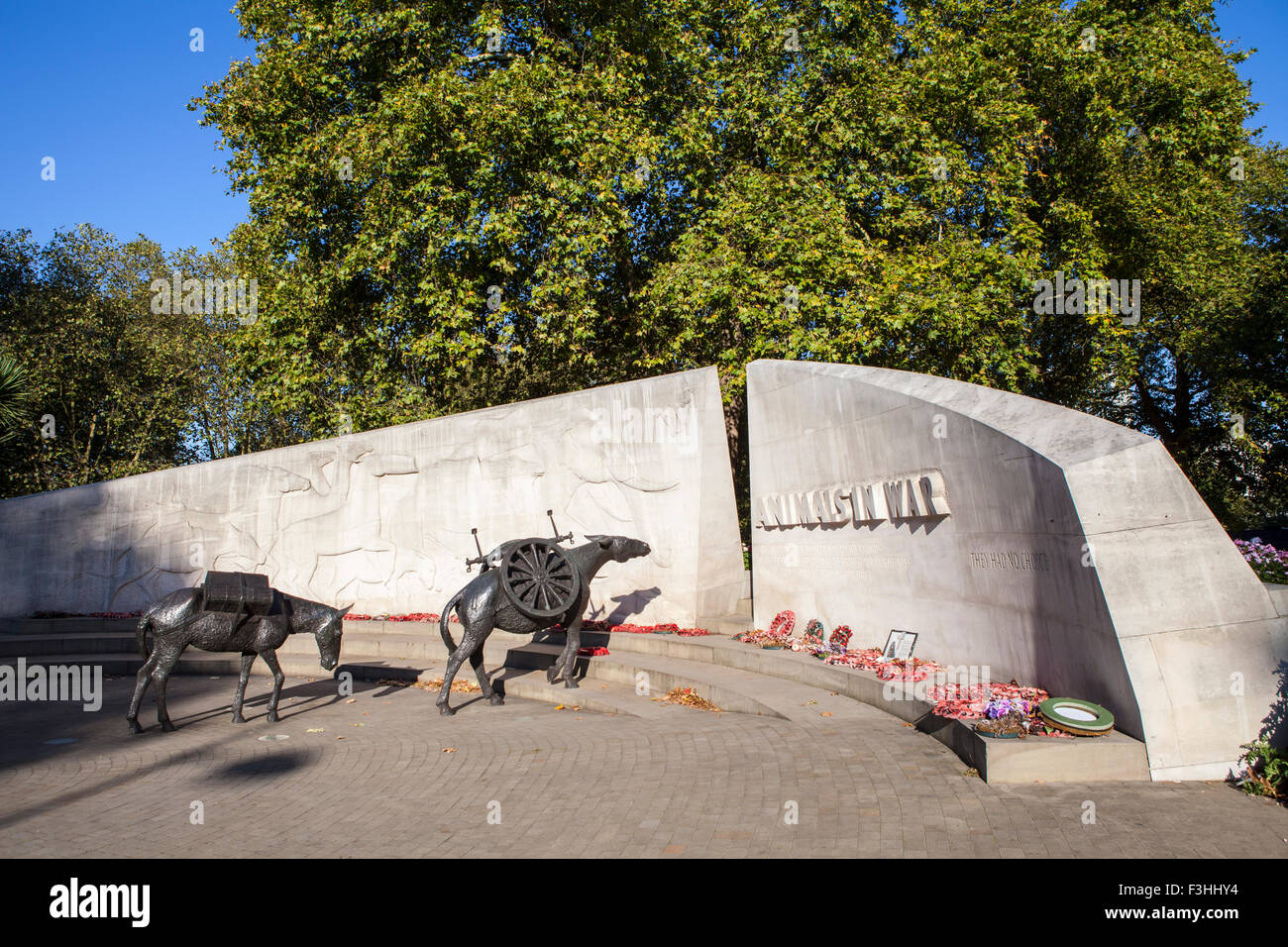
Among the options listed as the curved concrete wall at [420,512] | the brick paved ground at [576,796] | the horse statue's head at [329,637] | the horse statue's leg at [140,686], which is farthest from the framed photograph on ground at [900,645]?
the horse statue's leg at [140,686]

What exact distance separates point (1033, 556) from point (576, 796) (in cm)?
471

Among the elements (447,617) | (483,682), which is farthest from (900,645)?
(447,617)

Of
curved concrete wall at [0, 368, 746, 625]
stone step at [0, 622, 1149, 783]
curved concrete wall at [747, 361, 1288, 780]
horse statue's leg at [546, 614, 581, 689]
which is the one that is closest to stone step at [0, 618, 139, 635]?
stone step at [0, 622, 1149, 783]

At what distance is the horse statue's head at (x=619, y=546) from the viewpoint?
11.4m

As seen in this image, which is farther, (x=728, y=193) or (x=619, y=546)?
(x=728, y=193)

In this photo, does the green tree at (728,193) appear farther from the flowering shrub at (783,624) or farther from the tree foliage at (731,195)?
the flowering shrub at (783,624)

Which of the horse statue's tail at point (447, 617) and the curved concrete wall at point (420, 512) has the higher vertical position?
the curved concrete wall at point (420, 512)

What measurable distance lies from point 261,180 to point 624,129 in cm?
936

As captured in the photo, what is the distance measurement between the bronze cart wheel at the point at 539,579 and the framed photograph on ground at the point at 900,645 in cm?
404

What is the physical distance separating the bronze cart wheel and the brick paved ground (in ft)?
4.56

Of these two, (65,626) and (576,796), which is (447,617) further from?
(65,626)

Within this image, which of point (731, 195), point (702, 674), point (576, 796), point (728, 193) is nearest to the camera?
point (576, 796)

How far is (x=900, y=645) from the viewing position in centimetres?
995
